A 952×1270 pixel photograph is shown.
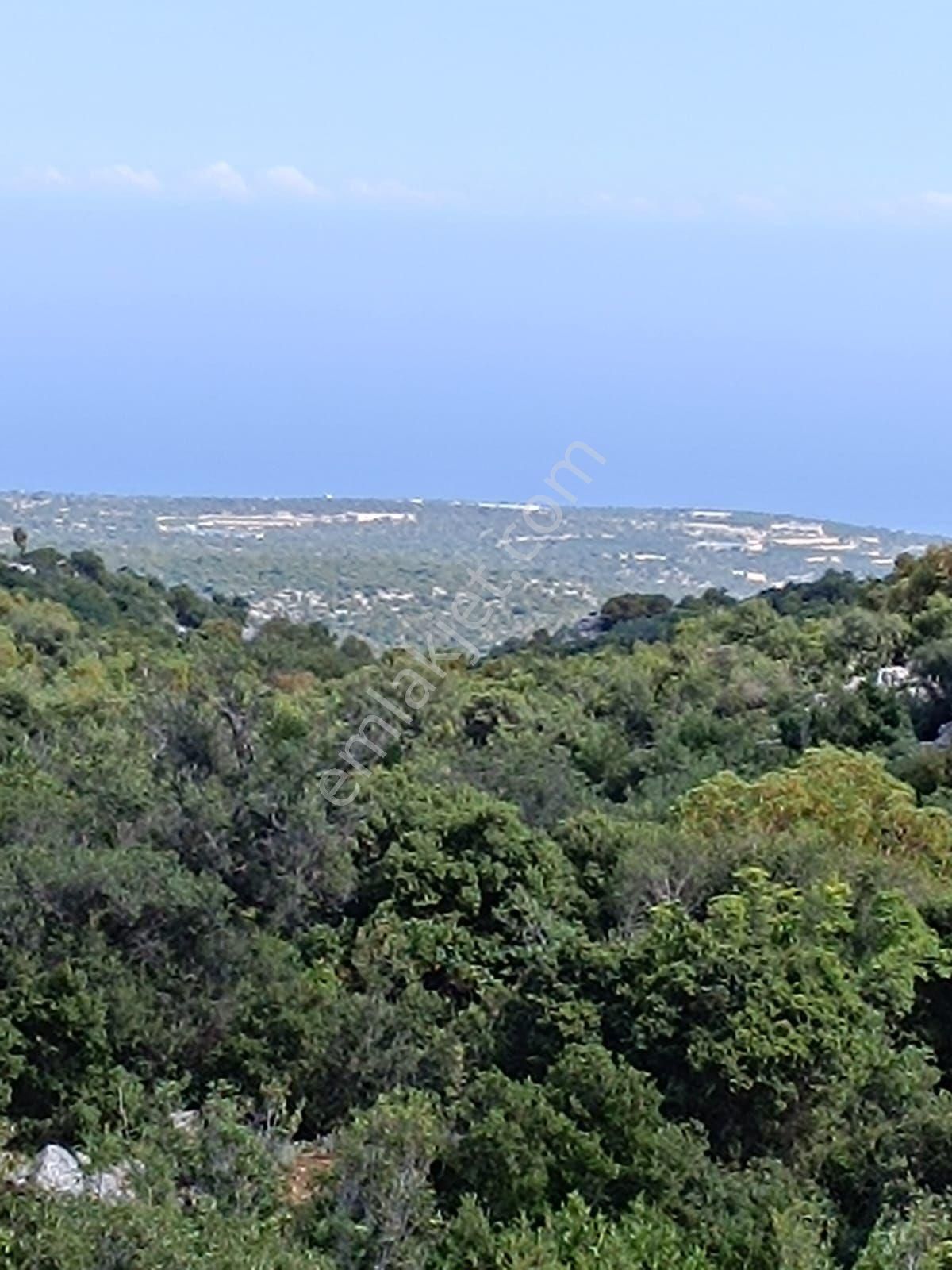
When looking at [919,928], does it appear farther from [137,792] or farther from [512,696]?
[512,696]

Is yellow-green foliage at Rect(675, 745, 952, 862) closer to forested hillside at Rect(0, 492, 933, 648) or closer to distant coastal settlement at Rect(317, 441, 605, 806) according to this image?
distant coastal settlement at Rect(317, 441, 605, 806)

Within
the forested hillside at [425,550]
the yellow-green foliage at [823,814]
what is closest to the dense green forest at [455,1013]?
the yellow-green foliage at [823,814]

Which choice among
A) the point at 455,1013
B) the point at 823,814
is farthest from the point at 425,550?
the point at 455,1013

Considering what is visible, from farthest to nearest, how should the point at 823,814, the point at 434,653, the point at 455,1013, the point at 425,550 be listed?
the point at 425,550
the point at 434,653
the point at 823,814
the point at 455,1013

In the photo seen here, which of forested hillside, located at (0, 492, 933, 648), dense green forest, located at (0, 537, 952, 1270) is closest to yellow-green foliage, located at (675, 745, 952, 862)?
dense green forest, located at (0, 537, 952, 1270)

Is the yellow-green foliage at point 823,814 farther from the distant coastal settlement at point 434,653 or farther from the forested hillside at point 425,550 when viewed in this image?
the forested hillside at point 425,550

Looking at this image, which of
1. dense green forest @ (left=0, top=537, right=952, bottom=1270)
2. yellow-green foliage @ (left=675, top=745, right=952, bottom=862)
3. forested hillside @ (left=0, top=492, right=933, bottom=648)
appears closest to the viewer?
dense green forest @ (left=0, top=537, right=952, bottom=1270)

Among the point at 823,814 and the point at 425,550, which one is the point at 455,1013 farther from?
the point at 425,550

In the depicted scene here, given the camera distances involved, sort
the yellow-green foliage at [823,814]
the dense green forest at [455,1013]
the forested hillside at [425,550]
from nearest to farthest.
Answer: the dense green forest at [455,1013] → the yellow-green foliage at [823,814] → the forested hillside at [425,550]
